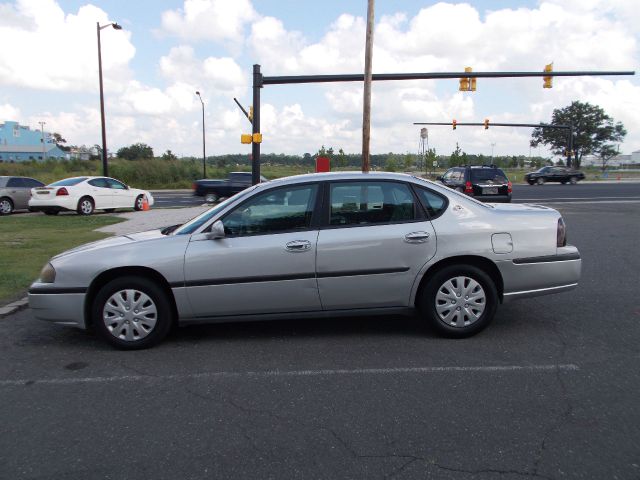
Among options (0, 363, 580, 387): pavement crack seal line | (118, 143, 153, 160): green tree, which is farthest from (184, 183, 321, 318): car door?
(118, 143, 153, 160): green tree

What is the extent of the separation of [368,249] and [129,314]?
220 cm

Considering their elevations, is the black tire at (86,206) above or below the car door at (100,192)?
below

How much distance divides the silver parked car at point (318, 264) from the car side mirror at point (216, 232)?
0.01 metres

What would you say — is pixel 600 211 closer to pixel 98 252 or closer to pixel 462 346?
pixel 462 346

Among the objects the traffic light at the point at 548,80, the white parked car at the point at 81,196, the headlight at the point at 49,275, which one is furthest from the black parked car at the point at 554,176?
the headlight at the point at 49,275

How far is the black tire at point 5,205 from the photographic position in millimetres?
19000

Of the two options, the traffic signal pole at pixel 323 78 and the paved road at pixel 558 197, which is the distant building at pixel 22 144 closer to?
the paved road at pixel 558 197

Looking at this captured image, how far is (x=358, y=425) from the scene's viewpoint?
3363mm

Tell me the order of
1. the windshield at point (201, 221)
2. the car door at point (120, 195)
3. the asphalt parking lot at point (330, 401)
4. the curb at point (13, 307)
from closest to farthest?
the asphalt parking lot at point (330, 401) < the windshield at point (201, 221) < the curb at point (13, 307) < the car door at point (120, 195)

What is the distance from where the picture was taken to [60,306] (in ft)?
15.8

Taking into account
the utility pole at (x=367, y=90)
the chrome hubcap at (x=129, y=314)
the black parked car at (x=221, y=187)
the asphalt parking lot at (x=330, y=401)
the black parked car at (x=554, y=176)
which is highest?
the utility pole at (x=367, y=90)

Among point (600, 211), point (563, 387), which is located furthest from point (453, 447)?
point (600, 211)

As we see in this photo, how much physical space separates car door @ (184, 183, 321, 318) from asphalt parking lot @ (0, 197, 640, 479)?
400 mm

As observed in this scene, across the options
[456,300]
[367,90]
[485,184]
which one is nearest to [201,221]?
[456,300]
